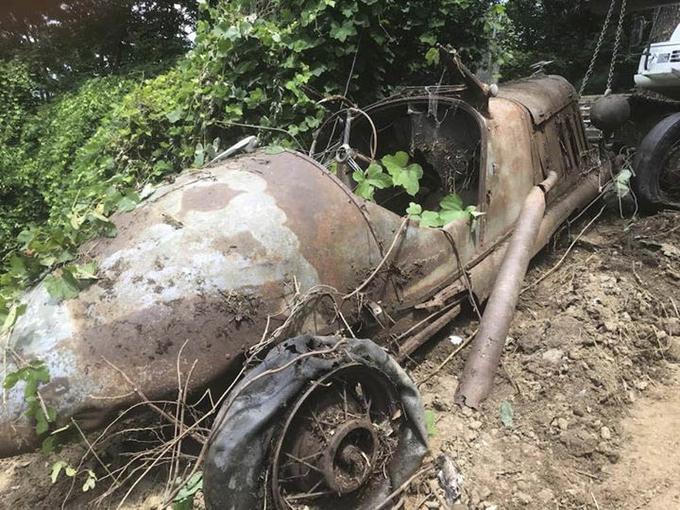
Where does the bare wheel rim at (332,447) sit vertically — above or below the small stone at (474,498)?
above

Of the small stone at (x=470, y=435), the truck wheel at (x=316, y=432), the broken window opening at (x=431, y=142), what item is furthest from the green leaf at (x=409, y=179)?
the small stone at (x=470, y=435)

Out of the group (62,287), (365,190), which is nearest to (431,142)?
(365,190)

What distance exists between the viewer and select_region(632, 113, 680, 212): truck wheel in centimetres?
522

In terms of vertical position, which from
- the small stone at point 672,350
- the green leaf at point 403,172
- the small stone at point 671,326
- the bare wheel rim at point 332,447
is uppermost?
the green leaf at point 403,172

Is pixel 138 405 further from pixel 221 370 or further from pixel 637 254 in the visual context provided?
pixel 637 254

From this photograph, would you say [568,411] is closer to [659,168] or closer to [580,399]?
[580,399]

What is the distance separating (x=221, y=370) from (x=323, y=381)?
1.62 ft

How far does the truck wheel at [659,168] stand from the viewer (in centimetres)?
522

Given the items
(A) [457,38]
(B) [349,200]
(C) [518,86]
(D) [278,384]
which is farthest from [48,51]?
(D) [278,384]

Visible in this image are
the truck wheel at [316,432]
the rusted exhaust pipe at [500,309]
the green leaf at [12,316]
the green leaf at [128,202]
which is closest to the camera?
the truck wheel at [316,432]

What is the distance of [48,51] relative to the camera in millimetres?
11656

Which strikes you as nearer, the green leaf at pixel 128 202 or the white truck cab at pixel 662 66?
the green leaf at pixel 128 202

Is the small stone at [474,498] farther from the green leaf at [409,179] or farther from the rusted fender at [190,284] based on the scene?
the green leaf at [409,179]

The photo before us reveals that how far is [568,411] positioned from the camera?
121 inches
